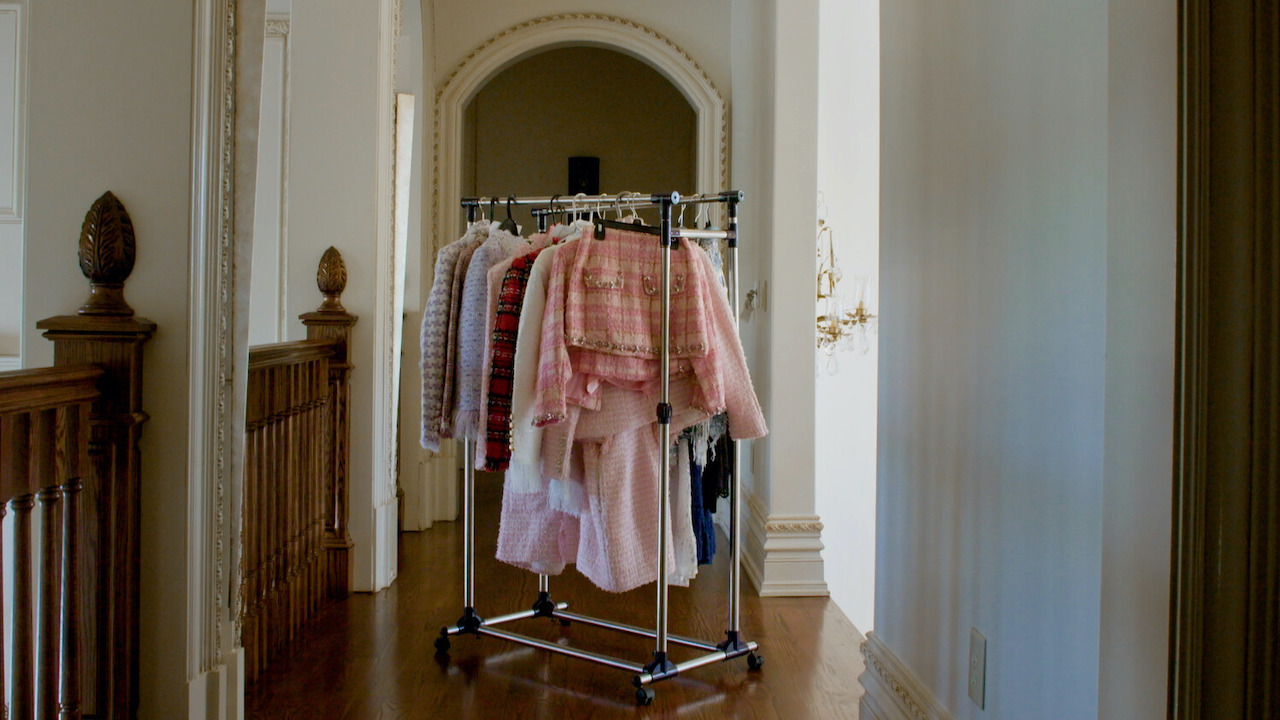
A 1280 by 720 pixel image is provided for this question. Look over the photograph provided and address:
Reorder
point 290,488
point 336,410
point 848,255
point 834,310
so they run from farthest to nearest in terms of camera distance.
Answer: point 848,255, point 834,310, point 336,410, point 290,488

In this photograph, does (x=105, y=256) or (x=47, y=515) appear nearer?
(x=47, y=515)

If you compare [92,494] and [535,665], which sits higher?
[92,494]

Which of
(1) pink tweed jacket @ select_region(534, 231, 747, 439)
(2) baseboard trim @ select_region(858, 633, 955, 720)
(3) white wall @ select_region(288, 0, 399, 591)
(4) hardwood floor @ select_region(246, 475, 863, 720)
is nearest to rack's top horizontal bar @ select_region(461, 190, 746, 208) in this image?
(1) pink tweed jacket @ select_region(534, 231, 747, 439)

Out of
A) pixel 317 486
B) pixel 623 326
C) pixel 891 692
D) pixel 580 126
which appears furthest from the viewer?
pixel 580 126

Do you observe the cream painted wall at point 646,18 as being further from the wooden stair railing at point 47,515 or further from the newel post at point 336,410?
the wooden stair railing at point 47,515

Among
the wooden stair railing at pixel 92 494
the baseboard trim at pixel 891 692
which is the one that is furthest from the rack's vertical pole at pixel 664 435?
the wooden stair railing at pixel 92 494

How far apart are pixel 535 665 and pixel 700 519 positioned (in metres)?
0.71

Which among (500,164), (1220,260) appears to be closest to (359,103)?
(1220,260)

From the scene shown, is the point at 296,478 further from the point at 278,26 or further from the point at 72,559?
the point at 278,26

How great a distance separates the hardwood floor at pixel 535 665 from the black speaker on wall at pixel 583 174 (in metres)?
4.54

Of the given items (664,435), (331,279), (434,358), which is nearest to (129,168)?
(434,358)

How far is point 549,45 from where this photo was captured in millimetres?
5480

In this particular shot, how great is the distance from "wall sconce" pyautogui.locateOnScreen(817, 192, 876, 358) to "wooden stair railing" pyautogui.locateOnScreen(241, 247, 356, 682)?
253cm

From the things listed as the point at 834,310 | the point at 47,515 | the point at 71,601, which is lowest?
the point at 71,601
